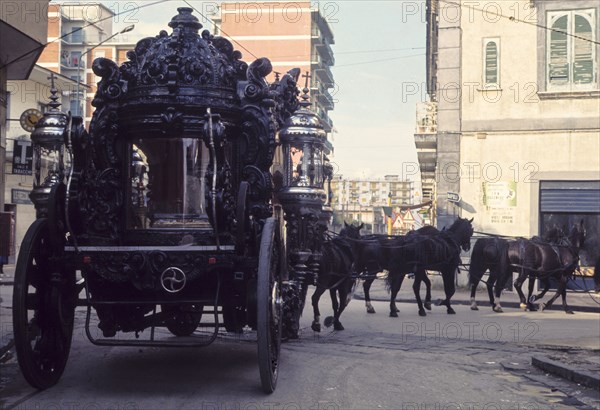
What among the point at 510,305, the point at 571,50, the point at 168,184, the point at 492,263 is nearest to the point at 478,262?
the point at 492,263

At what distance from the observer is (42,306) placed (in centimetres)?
762

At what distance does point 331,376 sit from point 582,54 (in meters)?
15.5

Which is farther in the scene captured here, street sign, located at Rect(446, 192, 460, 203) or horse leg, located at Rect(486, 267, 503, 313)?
street sign, located at Rect(446, 192, 460, 203)

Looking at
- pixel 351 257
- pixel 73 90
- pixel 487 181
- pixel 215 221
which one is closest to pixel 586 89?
pixel 487 181

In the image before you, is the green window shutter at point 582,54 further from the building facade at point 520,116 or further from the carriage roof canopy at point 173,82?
the carriage roof canopy at point 173,82

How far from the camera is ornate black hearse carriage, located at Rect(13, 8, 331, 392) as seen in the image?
7.23 meters

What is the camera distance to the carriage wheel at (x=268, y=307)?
6.98 m

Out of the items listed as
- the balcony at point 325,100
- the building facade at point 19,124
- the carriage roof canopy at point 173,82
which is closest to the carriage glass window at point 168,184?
the carriage roof canopy at point 173,82

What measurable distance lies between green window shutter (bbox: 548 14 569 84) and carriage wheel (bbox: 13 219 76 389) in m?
17.0

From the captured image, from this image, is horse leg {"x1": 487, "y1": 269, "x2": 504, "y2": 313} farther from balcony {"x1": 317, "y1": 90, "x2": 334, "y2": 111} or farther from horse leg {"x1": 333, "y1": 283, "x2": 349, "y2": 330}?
balcony {"x1": 317, "y1": 90, "x2": 334, "y2": 111}

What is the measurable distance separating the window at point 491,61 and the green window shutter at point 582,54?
6.56 ft

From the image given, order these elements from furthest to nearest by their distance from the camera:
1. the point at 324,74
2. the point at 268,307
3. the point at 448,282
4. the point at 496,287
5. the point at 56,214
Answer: the point at 324,74, the point at 496,287, the point at 448,282, the point at 56,214, the point at 268,307

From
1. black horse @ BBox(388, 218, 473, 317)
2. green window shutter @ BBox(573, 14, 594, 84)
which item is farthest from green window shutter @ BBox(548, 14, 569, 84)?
black horse @ BBox(388, 218, 473, 317)

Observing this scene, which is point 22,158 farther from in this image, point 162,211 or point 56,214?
point 56,214
